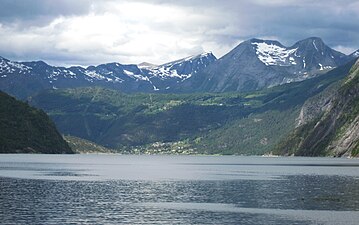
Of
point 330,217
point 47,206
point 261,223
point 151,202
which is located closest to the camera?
point 261,223

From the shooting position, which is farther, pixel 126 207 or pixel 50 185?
pixel 50 185

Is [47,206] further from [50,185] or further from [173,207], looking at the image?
[50,185]

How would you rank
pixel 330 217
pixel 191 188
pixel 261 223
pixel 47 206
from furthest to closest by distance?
pixel 191 188
pixel 47 206
pixel 330 217
pixel 261 223

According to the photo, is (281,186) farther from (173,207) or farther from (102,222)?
(102,222)

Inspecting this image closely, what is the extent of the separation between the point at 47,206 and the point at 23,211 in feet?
29.7

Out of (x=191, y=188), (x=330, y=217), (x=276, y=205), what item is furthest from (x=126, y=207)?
(x=191, y=188)

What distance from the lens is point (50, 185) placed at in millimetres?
164500

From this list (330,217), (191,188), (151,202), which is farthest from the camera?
(191,188)

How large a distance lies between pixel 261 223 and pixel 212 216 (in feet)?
37.3

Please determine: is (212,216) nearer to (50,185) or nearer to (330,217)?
(330,217)

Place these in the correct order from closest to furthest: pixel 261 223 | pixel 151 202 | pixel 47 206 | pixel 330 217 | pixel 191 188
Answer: pixel 261 223 < pixel 330 217 < pixel 47 206 < pixel 151 202 < pixel 191 188

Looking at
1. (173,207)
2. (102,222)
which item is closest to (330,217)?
(173,207)

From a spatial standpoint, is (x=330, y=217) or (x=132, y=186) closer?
(x=330, y=217)

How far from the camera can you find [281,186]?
552 feet
